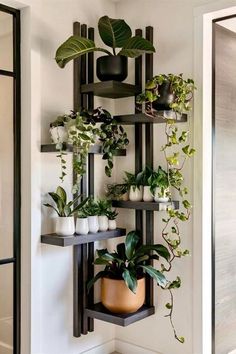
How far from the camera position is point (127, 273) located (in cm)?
251

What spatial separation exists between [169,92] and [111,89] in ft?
1.19

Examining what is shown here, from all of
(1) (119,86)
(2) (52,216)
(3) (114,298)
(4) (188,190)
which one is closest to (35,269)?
(2) (52,216)

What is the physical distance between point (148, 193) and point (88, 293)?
30.7 inches

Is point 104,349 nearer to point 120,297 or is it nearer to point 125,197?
point 120,297

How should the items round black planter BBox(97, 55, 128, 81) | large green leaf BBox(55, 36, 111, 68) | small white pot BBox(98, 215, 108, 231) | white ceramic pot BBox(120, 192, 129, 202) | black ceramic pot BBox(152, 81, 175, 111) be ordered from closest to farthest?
large green leaf BBox(55, 36, 111, 68), black ceramic pot BBox(152, 81, 175, 111), round black planter BBox(97, 55, 128, 81), small white pot BBox(98, 215, 108, 231), white ceramic pot BBox(120, 192, 129, 202)

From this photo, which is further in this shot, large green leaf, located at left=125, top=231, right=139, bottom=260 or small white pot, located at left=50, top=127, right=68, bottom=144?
large green leaf, located at left=125, top=231, right=139, bottom=260

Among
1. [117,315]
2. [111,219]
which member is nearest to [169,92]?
[111,219]

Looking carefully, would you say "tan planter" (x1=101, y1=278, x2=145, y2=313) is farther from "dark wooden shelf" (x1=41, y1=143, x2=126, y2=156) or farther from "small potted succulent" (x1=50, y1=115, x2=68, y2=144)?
"small potted succulent" (x1=50, y1=115, x2=68, y2=144)

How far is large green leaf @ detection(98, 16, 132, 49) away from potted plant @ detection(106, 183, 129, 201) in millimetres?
914

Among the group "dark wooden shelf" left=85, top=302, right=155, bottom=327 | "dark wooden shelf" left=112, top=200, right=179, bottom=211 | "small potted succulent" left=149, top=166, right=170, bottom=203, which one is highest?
"small potted succulent" left=149, top=166, right=170, bottom=203

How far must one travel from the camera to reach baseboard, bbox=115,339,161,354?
2863 millimetres

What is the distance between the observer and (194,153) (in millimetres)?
2586

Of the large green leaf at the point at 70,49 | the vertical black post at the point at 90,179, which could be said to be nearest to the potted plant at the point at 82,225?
the vertical black post at the point at 90,179

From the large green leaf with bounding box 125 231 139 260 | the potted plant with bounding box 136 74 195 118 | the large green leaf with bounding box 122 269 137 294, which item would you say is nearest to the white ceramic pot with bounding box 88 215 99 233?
the large green leaf with bounding box 125 231 139 260
